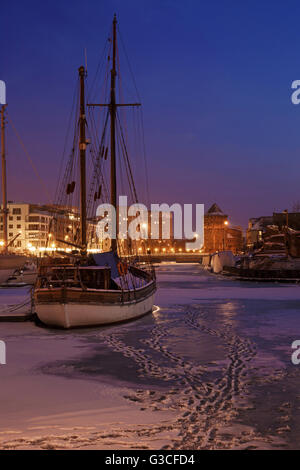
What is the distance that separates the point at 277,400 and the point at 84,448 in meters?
4.52

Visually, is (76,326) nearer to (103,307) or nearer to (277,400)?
(103,307)

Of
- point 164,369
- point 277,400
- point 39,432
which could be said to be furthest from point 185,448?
point 164,369

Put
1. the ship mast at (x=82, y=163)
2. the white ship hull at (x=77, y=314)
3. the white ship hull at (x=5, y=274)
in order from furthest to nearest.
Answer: the white ship hull at (x=5, y=274)
the ship mast at (x=82, y=163)
the white ship hull at (x=77, y=314)

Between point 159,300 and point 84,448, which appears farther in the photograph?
point 159,300

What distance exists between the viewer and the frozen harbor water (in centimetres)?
802

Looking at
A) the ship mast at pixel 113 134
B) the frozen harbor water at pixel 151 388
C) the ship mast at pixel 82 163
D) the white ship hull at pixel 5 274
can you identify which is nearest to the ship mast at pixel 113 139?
the ship mast at pixel 113 134

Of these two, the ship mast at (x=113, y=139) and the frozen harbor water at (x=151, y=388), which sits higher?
the ship mast at (x=113, y=139)

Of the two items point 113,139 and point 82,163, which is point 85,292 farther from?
point 113,139

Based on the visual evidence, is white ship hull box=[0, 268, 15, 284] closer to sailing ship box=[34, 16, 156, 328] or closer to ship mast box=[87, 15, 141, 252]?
ship mast box=[87, 15, 141, 252]

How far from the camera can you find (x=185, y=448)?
752 centimetres

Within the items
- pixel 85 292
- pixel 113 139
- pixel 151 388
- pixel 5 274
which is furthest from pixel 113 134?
pixel 151 388

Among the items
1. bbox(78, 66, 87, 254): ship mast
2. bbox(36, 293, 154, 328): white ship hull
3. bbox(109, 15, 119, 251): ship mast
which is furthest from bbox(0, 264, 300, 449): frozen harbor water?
bbox(109, 15, 119, 251): ship mast

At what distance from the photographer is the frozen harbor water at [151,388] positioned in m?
8.02

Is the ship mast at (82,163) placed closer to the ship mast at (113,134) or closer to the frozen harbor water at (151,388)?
the ship mast at (113,134)
